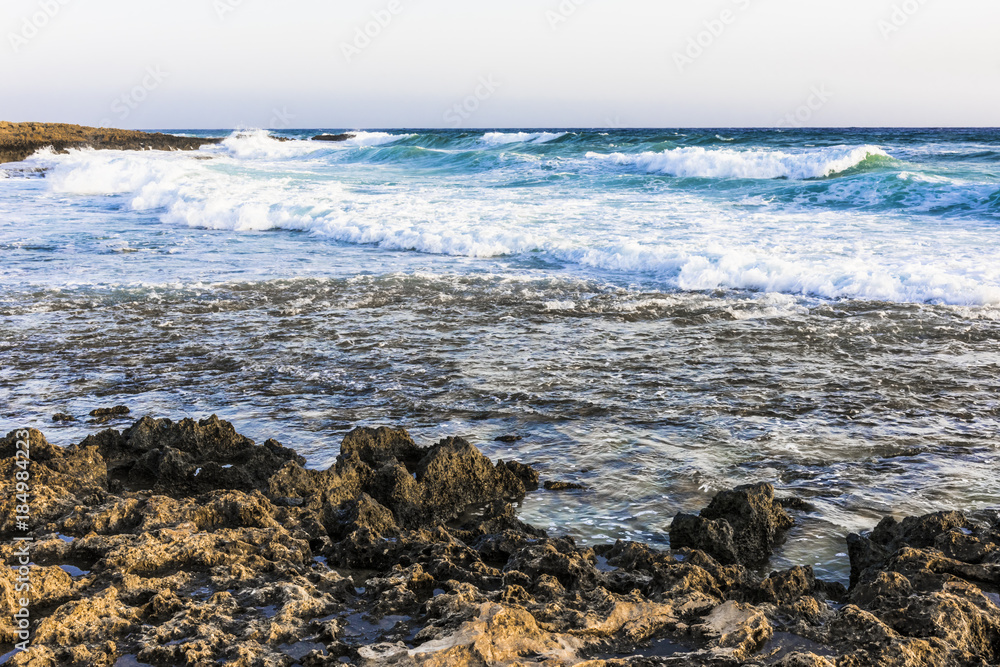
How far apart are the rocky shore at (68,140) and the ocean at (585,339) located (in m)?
31.9

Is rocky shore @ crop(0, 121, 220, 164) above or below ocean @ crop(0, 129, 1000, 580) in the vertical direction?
above

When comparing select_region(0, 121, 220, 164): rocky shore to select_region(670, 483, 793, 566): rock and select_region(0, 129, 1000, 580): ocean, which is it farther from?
select_region(670, 483, 793, 566): rock

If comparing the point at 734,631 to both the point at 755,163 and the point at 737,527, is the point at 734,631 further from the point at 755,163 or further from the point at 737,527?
the point at 755,163

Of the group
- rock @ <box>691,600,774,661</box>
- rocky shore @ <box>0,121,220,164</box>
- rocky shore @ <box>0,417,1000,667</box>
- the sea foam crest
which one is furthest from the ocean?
rocky shore @ <box>0,121,220,164</box>

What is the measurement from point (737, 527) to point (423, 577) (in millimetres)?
1537

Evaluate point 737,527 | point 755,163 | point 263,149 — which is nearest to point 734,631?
point 737,527

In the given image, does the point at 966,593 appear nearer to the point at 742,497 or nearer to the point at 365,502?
the point at 742,497

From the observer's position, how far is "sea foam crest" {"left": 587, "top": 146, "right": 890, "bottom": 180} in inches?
964

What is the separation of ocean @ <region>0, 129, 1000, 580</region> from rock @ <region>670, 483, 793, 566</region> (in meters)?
0.11

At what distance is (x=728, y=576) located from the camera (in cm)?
316

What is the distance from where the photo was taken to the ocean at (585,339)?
451cm

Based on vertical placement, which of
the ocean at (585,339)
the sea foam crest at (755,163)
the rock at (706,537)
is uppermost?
the sea foam crest at (755,163)

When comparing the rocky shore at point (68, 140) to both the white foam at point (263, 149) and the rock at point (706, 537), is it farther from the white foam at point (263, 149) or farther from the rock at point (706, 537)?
the rock at point (706, 537)
